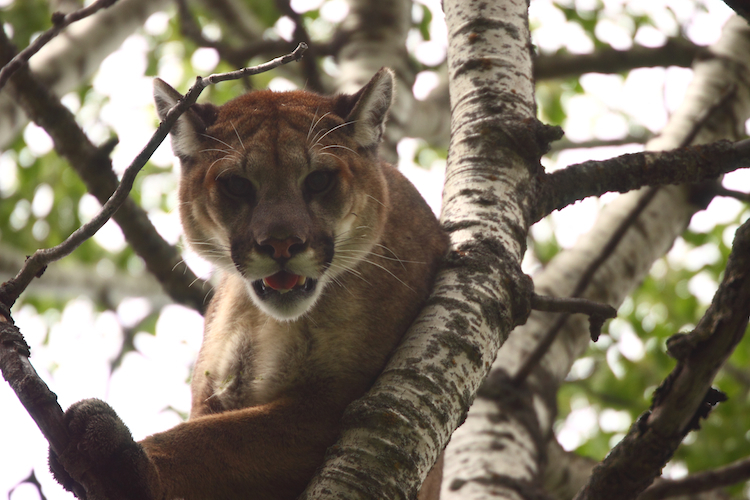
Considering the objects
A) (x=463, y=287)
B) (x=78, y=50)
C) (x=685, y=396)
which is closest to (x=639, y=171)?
(x=463, y=287)

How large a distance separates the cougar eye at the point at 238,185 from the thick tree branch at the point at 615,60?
5.27 meters

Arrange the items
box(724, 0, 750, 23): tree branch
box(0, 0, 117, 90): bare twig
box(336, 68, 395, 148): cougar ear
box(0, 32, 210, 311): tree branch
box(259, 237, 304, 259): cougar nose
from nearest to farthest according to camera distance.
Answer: box(724, 0, 750, 23): tree branch
box(0, 0, 117, 90): bare twig
box(259, 237, 304, 259): cougar nose
box(336, 68, 395, 148): cougar ear
box(0, 32, 210, 311): tree branch

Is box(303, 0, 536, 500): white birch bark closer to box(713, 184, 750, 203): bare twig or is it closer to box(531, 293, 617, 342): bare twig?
box(531, 293, 617, 342): bare twig

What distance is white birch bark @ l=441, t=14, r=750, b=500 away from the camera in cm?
489

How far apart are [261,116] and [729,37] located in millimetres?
5769

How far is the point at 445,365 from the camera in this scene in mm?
3047

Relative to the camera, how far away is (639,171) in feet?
13.5

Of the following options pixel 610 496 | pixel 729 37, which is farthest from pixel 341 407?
pixel 729 37

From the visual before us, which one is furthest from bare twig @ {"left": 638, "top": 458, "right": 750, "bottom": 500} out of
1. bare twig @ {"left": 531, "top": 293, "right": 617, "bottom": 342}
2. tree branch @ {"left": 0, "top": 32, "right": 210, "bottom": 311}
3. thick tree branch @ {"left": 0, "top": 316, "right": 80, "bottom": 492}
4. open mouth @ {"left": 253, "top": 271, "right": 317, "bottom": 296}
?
tree branch @ {"left": 0, "top": 32, "right": 210, "bottom": 311}

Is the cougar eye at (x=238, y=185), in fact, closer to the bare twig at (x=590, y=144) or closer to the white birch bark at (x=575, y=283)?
the white birch bark at (x=575, y=283)

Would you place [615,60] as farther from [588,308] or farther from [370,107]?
[588,308]

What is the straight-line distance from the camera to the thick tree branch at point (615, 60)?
8.20m

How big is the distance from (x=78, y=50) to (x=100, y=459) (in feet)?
19.2

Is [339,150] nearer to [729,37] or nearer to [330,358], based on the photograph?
[330,358]
